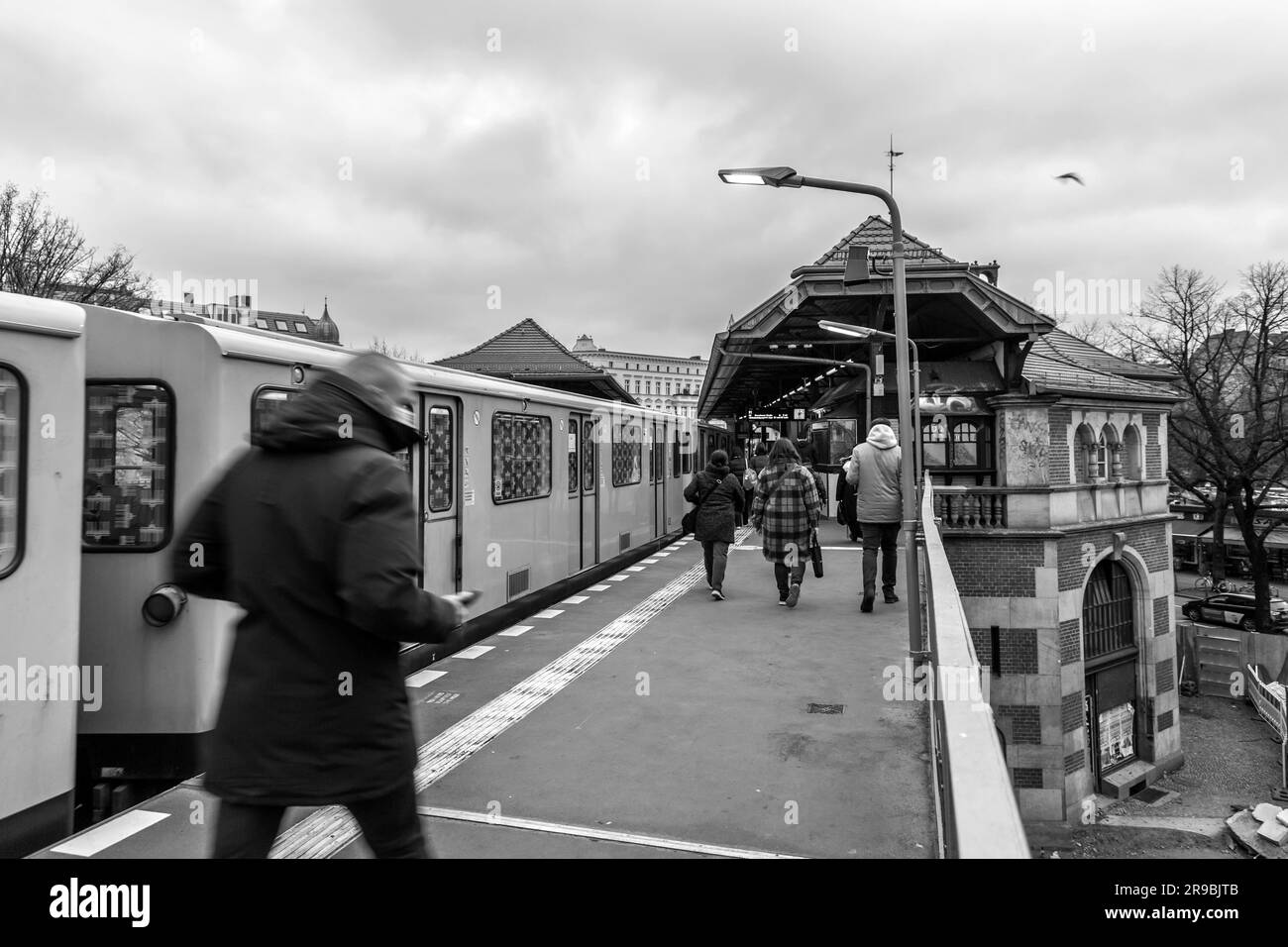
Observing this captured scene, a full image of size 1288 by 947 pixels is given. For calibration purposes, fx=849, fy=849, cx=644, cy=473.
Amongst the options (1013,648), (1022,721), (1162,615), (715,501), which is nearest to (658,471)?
(715,501)

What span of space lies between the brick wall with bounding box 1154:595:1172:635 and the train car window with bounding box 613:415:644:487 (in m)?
19.6

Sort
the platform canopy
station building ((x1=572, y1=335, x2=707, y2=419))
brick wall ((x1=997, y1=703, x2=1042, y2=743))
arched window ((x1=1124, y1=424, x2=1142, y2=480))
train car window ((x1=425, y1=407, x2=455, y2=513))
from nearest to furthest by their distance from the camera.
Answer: train car window ((x1=425, y1=407, x2=455, y2=513)) < the platform canopy < brick wall ((x1=997, y1=703, x2=1042, y2=743)) < arched window ((x1=1124, y1=424, x2=1142, y2=480)) < station building ((x1=572, y1=335, x2=707, y2=419))

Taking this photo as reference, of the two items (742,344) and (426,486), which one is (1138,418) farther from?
(426,486)

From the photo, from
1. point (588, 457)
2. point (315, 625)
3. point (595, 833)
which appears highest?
point (588, 457)

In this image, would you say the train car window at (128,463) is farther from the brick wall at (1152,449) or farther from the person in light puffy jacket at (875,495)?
the brick wall at (1152,449)

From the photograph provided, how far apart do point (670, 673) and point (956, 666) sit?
4.76m

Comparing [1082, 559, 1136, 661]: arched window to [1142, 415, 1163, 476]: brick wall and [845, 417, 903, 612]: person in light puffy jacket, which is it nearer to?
[1142, 415, 1163, 476]: brick wall

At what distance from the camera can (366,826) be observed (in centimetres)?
247

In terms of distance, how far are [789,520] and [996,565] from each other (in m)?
14.2

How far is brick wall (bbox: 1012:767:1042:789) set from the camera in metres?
21.8

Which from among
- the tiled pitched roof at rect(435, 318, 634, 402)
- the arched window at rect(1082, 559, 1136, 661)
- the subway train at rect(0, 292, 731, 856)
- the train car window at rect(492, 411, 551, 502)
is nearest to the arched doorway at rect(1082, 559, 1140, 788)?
the arched window at rect(1082, 559, 1136, 661)

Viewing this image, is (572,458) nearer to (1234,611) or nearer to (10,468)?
(10,468)

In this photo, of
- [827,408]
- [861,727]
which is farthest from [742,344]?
[861,727]

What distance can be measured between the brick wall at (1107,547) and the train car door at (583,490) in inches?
507
